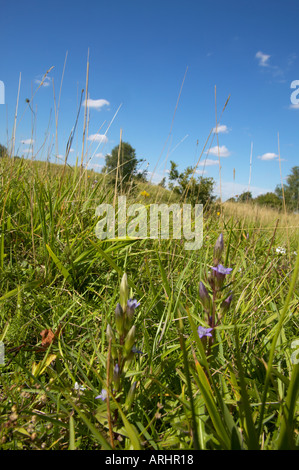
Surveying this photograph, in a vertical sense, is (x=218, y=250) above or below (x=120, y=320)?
above

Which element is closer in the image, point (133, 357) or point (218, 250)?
point (133, 357)

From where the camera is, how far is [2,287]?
153 centimetres

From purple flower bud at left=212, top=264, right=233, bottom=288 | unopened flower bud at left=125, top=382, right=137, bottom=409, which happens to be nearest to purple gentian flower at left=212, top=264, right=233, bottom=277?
purple flower bud at left=212, top=264, right=233, bottom=288

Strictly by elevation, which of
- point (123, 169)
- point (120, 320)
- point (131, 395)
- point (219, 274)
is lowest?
point (131, 395)

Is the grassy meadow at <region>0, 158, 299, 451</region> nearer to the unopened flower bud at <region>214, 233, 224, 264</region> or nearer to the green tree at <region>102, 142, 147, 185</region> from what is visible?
the unopened flower bud at <region>214, 233, 224, 264</region>

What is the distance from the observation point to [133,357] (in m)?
0.83

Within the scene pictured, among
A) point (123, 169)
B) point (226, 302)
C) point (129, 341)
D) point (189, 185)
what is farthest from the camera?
point (123, 169)

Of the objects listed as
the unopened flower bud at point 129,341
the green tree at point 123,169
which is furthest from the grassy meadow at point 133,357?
the green tree at point 123,169

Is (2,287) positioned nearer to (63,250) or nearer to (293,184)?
(63,250)

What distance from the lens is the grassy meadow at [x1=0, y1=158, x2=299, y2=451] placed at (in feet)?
2.39

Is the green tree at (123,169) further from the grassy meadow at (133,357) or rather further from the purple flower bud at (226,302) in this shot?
the purple flower bud at (226,302)

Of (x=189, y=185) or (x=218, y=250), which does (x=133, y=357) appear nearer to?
(x=218, y=250)

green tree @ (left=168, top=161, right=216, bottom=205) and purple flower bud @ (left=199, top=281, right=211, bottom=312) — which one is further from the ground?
green tree @ (left=168, top=161, right=216, bottom=205)

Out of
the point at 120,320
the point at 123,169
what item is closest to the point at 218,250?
the point at 120,320
